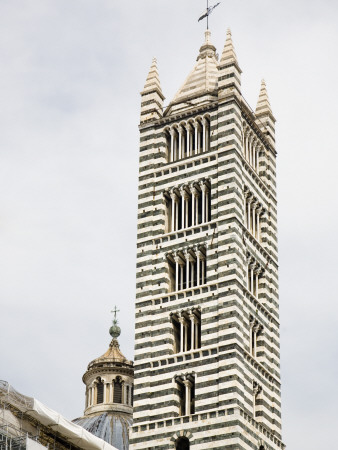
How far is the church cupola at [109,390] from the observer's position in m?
55.3

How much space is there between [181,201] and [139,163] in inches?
107

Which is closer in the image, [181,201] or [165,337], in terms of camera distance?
[165,337]

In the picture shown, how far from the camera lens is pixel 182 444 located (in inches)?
1538

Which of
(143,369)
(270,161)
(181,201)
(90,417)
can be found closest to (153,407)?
(143,369)

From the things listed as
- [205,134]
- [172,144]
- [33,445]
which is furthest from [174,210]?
[33,445]

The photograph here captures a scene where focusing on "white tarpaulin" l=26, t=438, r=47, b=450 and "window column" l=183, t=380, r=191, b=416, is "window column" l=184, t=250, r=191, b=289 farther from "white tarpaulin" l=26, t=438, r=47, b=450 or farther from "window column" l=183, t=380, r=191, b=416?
"white tarpaulin" l=26, t=438, r=47, b=450

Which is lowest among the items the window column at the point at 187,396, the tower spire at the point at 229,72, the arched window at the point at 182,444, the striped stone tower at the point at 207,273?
the arched window at the point at 182,444

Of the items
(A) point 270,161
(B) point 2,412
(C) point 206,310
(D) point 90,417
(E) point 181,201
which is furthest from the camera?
(D) point 90,417

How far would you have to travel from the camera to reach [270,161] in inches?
1853

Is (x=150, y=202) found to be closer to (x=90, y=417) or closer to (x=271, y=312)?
(x=271, y=312)

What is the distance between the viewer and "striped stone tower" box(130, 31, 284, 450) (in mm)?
39250

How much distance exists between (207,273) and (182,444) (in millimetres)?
6222

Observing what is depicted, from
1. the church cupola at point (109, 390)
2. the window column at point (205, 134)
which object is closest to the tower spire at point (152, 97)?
the window column at point (205, 134)

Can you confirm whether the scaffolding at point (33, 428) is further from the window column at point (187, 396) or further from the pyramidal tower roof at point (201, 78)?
the pyramidal tower roof at point (201, 78)
